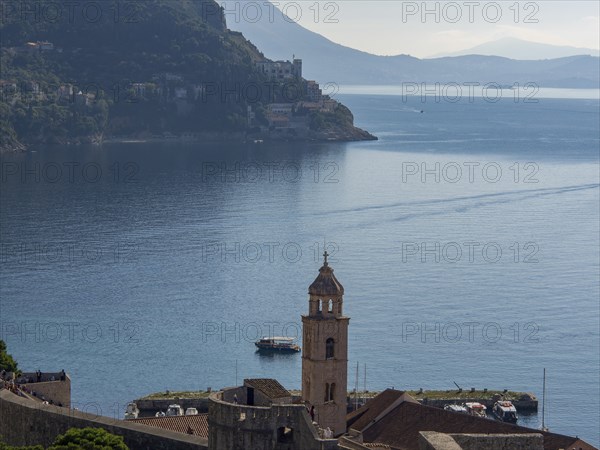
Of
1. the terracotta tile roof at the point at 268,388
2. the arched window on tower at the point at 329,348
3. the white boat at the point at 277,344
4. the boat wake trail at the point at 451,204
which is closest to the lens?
the terracotta tile roof at the point at 268,388

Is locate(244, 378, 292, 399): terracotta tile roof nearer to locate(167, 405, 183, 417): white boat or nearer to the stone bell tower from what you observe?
the stone bell tower

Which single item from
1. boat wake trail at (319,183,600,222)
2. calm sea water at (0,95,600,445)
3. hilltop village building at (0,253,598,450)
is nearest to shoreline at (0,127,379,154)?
calm sea water at (0,95,600,445)

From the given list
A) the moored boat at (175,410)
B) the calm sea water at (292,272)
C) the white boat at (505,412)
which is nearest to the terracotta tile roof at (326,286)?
the moored boat at (175,410)

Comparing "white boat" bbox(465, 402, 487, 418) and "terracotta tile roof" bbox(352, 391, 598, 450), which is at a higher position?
"terracotta tile roof" bbox(352, 391, 598, 450)

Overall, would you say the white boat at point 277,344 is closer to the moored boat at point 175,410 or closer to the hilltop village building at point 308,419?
the moored boat at point 175,410

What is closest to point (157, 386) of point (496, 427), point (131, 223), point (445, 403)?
point (445, 403)

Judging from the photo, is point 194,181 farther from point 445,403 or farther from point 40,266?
point 445,403
